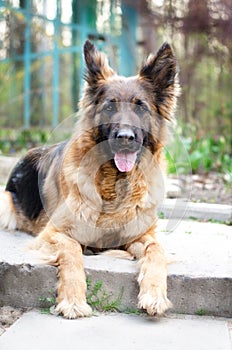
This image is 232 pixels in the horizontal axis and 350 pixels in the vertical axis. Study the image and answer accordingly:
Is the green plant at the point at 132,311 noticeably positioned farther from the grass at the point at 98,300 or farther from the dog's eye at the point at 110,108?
the dog's eye at the point at 110,108

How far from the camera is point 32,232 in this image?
4.64 metres

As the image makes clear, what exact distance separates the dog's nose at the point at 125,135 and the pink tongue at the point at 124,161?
19 centimetres

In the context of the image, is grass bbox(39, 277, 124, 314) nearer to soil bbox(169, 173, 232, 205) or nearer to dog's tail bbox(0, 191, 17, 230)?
dog's tail bbox(0, 191, 17, 230)

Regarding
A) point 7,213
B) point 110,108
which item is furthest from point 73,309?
point 7,213

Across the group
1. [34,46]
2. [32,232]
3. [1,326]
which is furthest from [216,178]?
[34,46]

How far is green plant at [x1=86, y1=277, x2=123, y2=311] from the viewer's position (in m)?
3.53

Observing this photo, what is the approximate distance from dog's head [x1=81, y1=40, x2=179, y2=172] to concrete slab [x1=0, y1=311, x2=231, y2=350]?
47.0 inches

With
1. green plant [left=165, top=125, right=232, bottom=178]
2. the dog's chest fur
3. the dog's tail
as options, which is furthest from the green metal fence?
the dog's chest fur

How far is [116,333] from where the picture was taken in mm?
3104

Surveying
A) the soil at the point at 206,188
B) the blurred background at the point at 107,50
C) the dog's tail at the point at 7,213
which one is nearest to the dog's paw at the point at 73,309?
the dog's tail at the point at 7,213

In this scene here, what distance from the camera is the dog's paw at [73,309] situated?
3300 millimetres

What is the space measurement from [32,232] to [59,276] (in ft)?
3.87

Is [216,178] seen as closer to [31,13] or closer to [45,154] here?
[45,154]

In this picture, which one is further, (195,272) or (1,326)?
(195,272)
